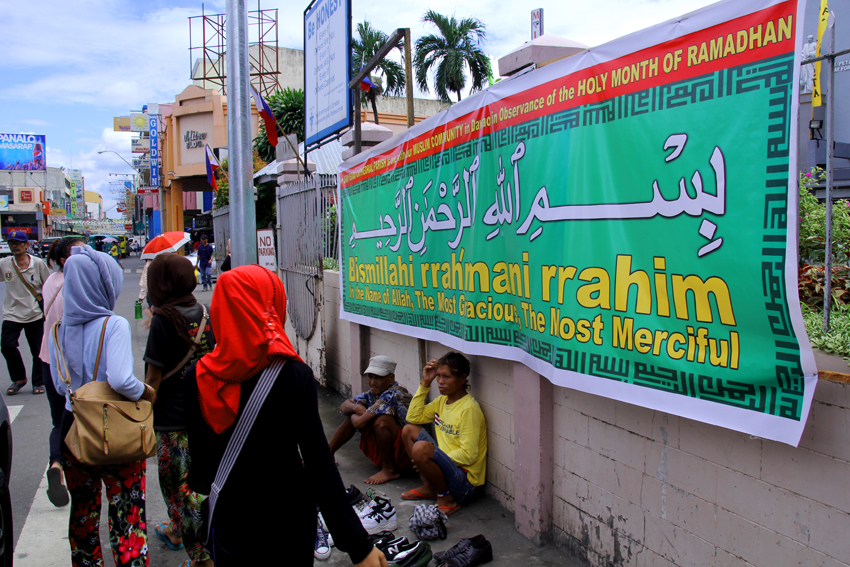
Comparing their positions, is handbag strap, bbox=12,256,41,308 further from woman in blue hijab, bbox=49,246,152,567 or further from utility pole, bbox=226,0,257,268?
woman in blue hijab, bbox=49,246,152,567

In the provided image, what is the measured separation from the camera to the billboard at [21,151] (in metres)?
75.2

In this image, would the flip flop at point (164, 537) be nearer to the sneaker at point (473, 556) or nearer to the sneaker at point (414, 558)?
the sneaker at point (414, 558)

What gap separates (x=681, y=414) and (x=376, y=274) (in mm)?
3560

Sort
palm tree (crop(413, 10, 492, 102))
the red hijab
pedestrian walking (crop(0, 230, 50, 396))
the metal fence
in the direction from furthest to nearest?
palm tree (crop(413, 10, 492, 102)) < the metal fence < pedestrian walking (crop(0, 230, 50, 396)) < the red hijab

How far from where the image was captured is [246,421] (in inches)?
77.0

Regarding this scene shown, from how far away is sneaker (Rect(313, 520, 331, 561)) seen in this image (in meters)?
3.55

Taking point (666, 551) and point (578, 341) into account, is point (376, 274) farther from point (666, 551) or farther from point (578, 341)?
point (666, 551)

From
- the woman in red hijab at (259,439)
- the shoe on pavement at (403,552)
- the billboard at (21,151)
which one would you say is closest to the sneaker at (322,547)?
the shoe on pavement at (403,552)

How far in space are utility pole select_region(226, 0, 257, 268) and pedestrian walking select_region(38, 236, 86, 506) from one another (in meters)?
1.90

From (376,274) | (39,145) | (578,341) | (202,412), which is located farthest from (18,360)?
(39,145)

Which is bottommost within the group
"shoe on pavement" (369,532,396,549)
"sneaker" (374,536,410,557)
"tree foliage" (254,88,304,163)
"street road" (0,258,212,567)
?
"street road" (0,258,212,567)

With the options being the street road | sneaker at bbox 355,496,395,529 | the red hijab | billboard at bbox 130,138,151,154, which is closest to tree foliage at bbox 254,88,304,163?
the street road

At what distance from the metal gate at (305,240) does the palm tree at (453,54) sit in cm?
2425

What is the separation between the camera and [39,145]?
3009 inches
